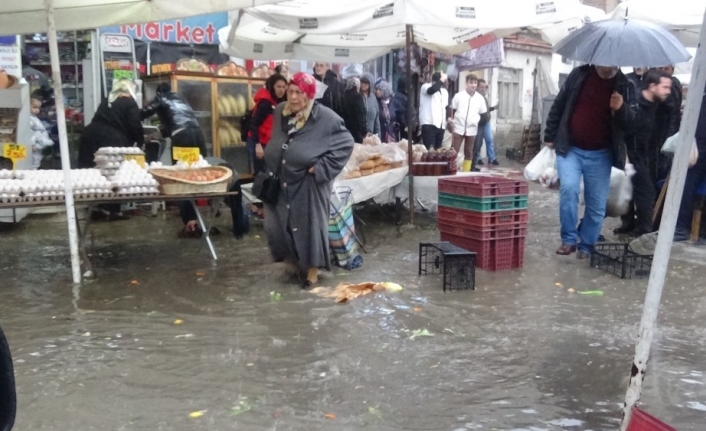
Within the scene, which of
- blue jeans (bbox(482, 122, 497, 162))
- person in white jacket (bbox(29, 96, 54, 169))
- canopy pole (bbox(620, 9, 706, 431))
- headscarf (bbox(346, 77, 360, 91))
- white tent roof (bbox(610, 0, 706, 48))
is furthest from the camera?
blue jeans (bbox(482, 122, 497, 162))

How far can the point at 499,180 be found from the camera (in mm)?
6883

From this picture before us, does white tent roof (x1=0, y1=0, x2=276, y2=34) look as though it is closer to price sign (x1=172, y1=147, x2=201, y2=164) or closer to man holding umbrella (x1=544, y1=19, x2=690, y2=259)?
price sign (x1=172, y1=147, x2=201, y2=164)

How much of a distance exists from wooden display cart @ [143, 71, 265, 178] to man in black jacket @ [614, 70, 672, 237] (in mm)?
5237

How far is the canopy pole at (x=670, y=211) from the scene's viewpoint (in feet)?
9.50

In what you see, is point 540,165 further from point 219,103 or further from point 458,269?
point 219,103

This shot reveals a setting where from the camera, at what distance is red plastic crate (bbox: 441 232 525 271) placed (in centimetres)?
678

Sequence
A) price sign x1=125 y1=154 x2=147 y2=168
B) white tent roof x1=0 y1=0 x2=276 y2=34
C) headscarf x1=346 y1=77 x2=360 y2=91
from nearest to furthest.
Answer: white tent roof x1=0 y1=0 x2=276 y2=34 → price sign x1=125 y1=154 x2=147 y2=168 → headscarf x1=346 y1=77 x2=360 y2=91

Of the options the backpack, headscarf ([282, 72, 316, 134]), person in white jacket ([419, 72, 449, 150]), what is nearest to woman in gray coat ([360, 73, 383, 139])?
person in white jacket ([419, 72, 449, 150])

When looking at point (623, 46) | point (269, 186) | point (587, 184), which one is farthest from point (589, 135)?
Result: point (269, 186)

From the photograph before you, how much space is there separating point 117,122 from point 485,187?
15.2ft

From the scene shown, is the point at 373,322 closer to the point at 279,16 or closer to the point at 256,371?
the point at 256,371

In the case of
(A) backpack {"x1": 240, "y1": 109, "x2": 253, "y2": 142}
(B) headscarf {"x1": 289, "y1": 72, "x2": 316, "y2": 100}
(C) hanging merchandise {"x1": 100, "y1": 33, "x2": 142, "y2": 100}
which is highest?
(C) hanging merchandise {"x1": 100, "y1": 33, "x2": 142, "y2": 100}

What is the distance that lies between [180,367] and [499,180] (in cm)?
376

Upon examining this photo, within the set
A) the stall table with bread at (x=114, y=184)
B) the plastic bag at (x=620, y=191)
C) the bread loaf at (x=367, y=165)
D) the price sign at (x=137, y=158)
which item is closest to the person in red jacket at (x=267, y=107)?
the bread loaf at (x=367, y=165)
